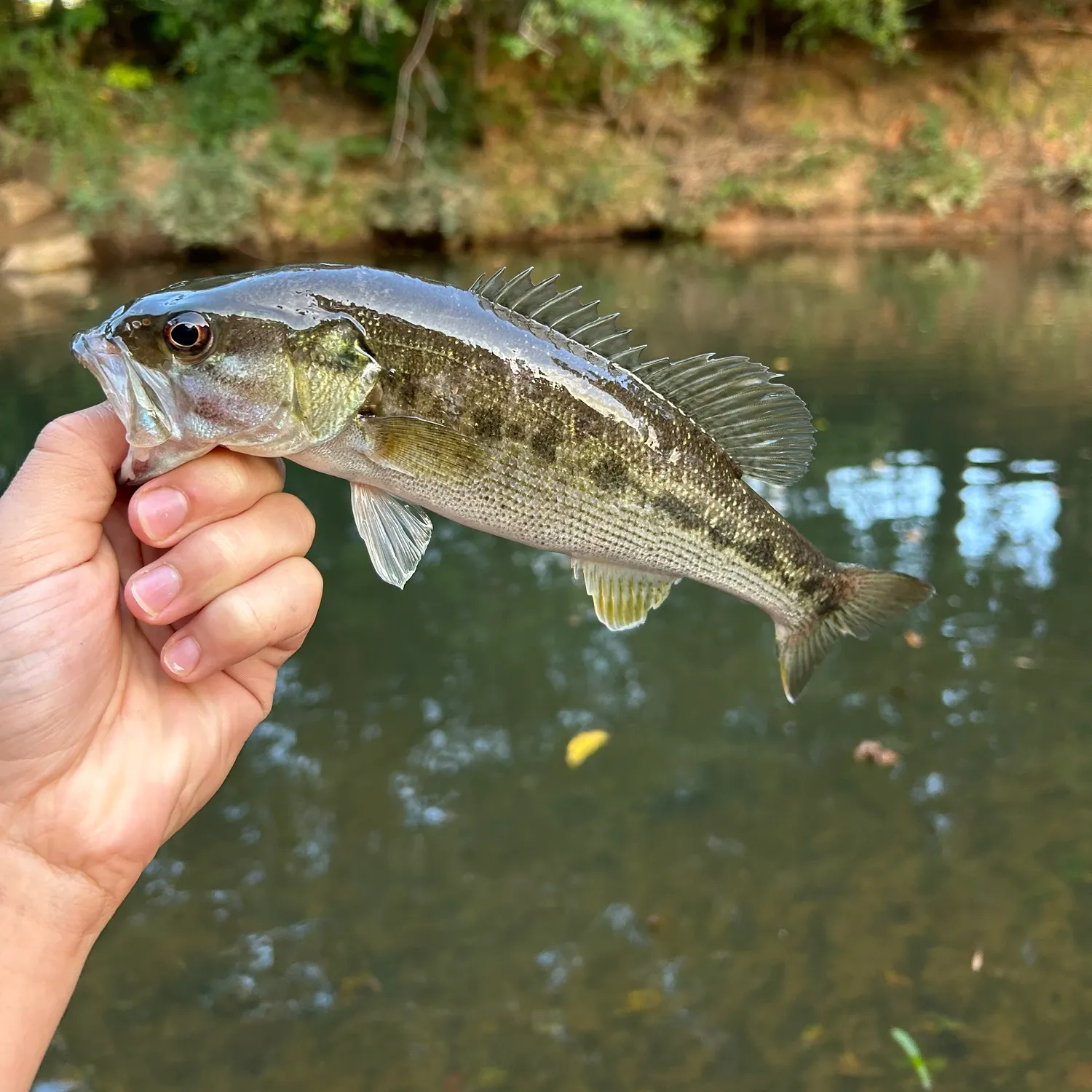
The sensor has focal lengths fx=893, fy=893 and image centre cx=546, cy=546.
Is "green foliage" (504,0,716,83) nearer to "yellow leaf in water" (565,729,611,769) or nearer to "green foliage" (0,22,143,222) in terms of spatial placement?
"green foliage" (0,22,143,222)

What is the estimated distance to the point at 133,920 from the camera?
369 cm

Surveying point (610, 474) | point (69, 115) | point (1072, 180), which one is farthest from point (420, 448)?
point (1072, 180)

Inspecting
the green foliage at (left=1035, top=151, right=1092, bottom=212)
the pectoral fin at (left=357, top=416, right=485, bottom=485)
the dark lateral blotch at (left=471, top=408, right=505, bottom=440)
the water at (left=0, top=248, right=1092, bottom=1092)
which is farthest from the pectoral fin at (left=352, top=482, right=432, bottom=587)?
the green foliage at (left=1035, top=151, right=1092, bottom=212)

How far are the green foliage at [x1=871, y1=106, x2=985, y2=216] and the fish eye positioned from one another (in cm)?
2356

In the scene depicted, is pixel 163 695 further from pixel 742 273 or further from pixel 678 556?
pixel 742 273

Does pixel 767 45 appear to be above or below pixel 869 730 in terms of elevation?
above

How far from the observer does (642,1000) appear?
3.37 m

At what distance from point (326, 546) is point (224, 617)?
197 inches

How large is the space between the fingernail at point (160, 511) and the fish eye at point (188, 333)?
0.93 ft

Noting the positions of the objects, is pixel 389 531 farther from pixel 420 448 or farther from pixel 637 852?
pixel 637 852

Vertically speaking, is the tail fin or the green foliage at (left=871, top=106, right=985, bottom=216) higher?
the tail fin

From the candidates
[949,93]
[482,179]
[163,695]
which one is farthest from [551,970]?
[949,93]

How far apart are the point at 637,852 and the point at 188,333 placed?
10.2 ft

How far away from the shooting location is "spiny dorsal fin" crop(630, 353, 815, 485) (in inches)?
79.4
